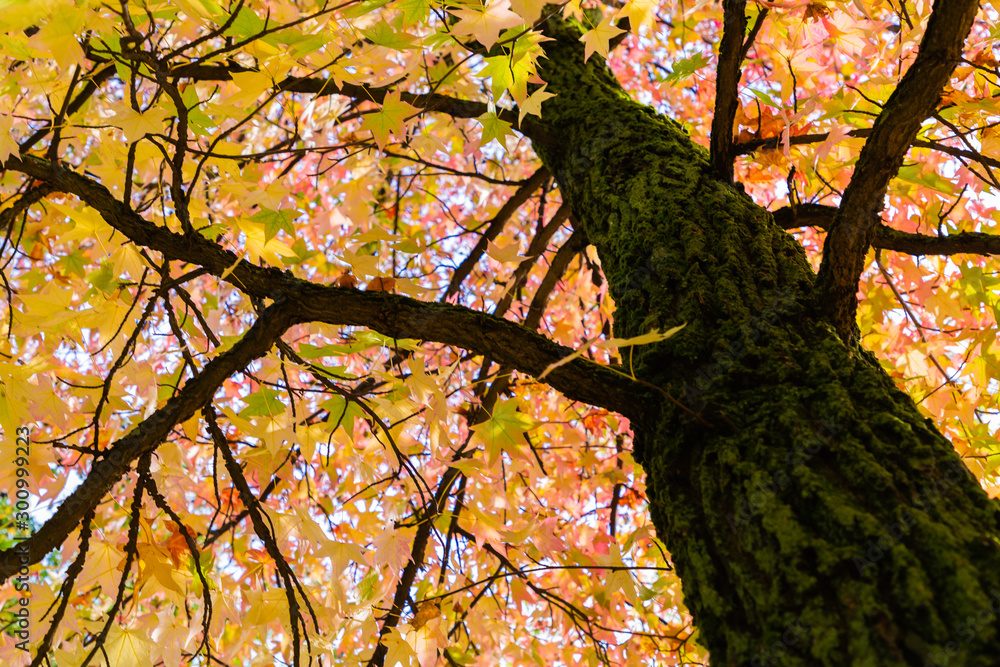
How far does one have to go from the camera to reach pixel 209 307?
294 centimetres

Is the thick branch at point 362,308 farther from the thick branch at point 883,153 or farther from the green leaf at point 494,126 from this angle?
the green leaf at point 494,126

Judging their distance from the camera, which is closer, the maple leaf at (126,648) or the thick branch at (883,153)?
the thick branch at (883,153)

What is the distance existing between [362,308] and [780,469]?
2.62 ft

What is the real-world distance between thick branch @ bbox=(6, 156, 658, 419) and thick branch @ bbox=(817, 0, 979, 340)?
386mm

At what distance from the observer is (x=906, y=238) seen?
4.97 feet

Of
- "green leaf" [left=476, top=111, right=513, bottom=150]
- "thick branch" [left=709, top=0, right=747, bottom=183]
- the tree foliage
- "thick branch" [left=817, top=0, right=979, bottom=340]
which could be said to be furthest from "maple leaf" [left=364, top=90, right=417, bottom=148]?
"thick branch" [left=817, top=0, right=979, bottom=340]

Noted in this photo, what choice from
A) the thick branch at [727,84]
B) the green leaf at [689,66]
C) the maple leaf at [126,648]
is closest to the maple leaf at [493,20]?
the thick branch at [727,84]

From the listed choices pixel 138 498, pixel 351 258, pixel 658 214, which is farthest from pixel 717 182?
pixel 138 498

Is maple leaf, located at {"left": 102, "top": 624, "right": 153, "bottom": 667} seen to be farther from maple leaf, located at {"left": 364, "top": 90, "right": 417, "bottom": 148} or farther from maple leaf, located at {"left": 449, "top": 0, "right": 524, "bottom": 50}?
maple leaf, located at {"left": 449, "top": 0, "right": 524, "bottom": 50}

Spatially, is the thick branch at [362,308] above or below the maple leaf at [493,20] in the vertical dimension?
below

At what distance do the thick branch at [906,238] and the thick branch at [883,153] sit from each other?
1.38ft

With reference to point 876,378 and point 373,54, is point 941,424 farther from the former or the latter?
point 373,54

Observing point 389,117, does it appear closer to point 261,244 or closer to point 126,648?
point 261,244

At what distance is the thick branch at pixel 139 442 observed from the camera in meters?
1.01
